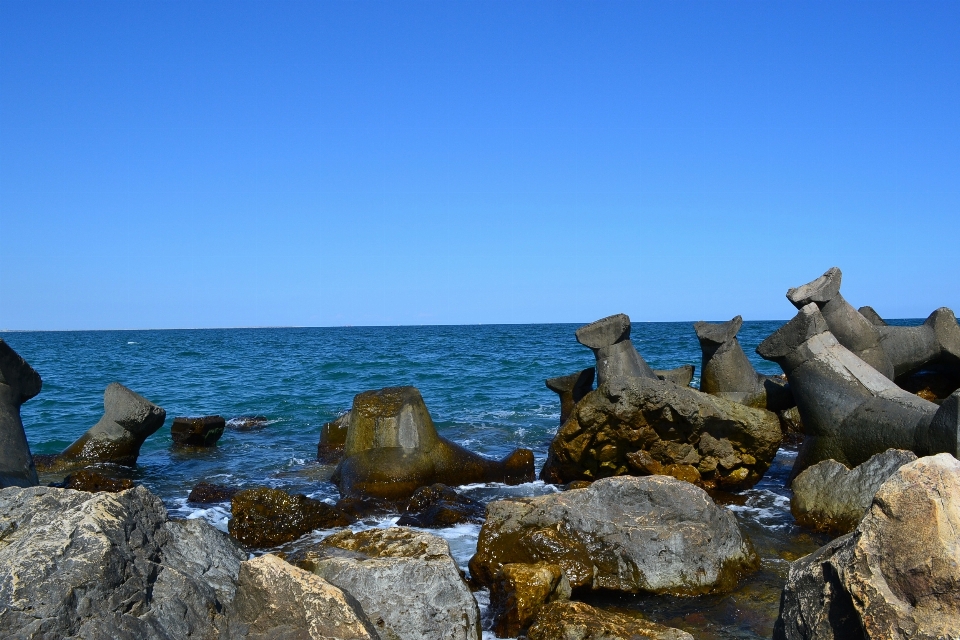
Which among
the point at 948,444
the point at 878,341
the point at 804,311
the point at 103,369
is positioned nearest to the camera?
the point at 948,444

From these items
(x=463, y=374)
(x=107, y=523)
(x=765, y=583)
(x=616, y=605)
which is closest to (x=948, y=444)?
(x=765, y=583)

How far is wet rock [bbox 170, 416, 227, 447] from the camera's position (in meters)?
12.6

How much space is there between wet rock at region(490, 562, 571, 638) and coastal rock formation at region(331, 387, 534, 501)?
353cm

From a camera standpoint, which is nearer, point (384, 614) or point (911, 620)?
point (911, 620)

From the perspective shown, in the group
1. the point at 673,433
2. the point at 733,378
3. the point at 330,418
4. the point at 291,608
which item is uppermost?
the point at 733,378

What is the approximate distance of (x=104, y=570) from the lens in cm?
344

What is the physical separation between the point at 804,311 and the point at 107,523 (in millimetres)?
7606

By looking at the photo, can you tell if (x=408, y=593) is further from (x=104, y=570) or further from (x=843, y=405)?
(x=843, y=405)

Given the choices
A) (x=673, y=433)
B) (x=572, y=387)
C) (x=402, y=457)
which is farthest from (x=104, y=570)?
(x=572, y=387)

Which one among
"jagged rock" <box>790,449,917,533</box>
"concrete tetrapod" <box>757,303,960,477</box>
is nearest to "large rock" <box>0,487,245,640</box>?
"jagged rock" <box>790,449,917,533</box>

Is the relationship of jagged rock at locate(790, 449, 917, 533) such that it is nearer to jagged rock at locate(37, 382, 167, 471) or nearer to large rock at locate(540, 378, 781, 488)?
large rock at locate(540, 378, 781, 488)

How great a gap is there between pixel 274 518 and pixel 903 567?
207 inches

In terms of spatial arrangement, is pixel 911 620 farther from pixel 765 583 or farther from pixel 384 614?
pixel 765 583

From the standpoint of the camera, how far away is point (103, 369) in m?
29.6
